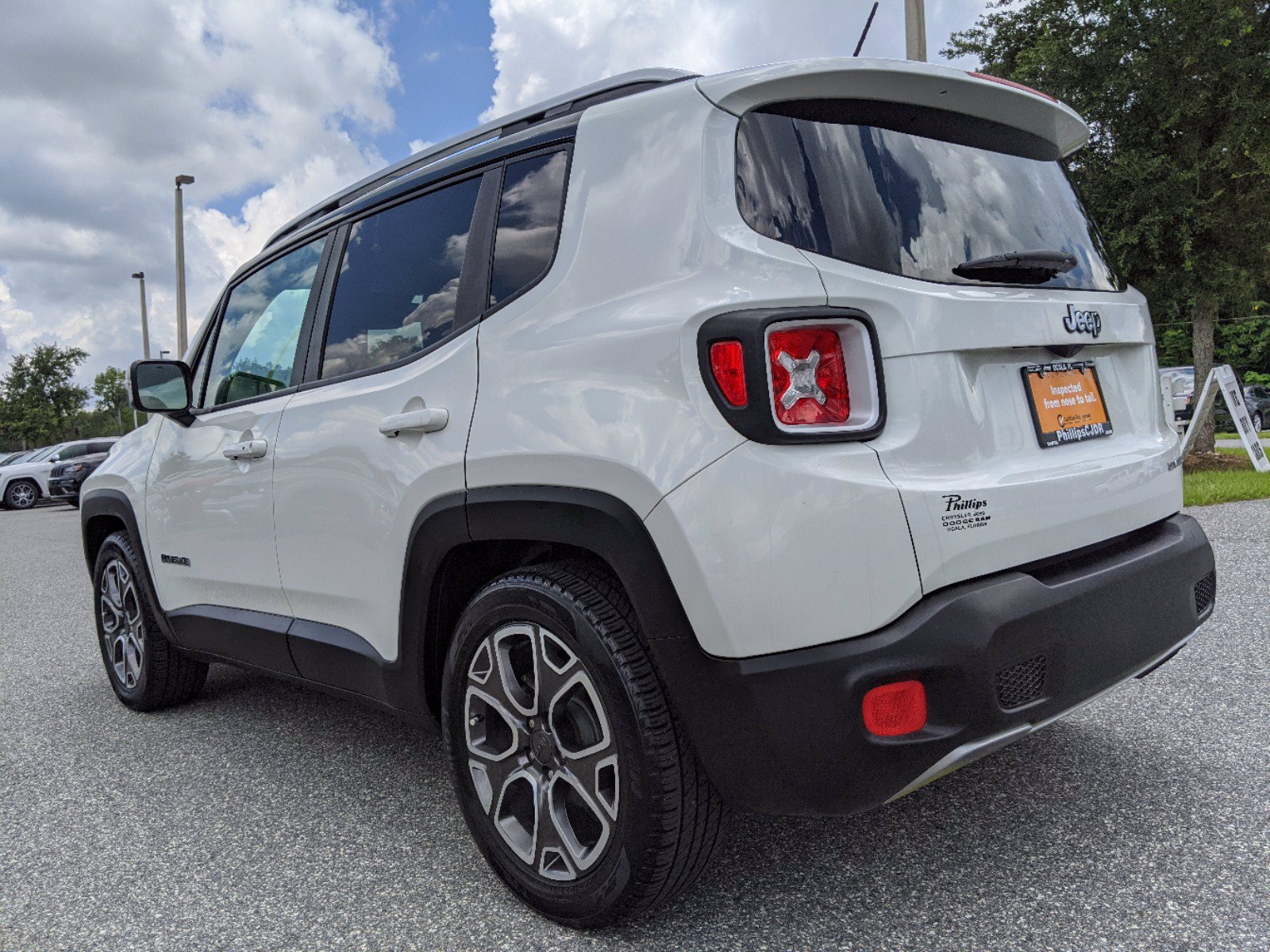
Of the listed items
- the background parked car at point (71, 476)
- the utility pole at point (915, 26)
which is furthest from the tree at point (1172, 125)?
the background parked car at point (71, 476)

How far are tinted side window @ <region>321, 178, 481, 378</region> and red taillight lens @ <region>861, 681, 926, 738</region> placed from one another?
57.4 inches


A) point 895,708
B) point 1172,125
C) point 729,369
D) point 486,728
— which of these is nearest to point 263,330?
point 486,728

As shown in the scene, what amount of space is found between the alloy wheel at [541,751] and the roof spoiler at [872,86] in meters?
1.28

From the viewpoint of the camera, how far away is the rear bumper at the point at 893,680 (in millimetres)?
1845

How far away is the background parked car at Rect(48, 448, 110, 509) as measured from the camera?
75.9 ft

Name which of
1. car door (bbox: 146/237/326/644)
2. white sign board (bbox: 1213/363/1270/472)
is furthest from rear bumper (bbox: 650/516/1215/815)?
white sign board (bbox: 1213/363/1270/472)

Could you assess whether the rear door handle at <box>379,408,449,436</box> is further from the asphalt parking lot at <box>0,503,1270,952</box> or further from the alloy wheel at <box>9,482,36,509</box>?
the alloy wheel at <box>9,482,36,509</box>

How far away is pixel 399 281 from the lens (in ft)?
9.53

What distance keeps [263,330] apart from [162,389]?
24.3 inches

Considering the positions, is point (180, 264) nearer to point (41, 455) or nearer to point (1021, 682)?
point (41, 455)

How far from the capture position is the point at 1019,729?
6.52 ft

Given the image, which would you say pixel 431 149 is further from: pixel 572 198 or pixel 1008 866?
pixel 1008 866

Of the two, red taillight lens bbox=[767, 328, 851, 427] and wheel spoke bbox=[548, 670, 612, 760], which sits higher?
red taillight lens bbox=[767, 328, 851, 427]

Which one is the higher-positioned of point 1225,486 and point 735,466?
point 735,466
